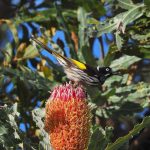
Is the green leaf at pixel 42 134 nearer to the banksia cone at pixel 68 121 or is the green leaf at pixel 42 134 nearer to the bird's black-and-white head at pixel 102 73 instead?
the banksia cone at pixel 68 121

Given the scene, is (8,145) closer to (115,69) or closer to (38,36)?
(115,69)

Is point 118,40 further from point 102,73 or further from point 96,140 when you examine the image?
point 96,140

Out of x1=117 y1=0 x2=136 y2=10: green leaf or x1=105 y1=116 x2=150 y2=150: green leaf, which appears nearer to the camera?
x1=105 y1=116 x2=150 y2=150: green leaf

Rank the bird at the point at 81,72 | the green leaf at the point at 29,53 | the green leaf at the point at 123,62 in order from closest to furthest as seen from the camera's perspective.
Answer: the bird at the point at 81,72, the green leaf at the point at 123,62, the green leaf at the point at 29,53

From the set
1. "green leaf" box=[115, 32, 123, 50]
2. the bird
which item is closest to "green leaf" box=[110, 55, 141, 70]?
"green leaf" box=[115, 32, 123, 50]

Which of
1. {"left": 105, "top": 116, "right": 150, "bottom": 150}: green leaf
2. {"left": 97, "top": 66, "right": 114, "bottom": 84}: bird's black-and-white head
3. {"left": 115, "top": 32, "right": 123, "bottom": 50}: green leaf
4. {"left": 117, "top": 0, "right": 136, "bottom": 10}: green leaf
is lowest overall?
{"left": 105, "top": 116, "right": 150, "bottom": 150}: green leaf

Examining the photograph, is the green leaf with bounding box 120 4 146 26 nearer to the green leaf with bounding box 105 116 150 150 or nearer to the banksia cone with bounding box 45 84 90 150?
the banksia cone with bounding box 45 84 90 150

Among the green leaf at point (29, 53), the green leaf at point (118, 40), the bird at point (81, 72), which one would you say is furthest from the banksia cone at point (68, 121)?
the green leaf at point (29, 53)

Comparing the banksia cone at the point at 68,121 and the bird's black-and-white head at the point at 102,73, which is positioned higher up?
the bird's black-and-white head at the point at 102,73
